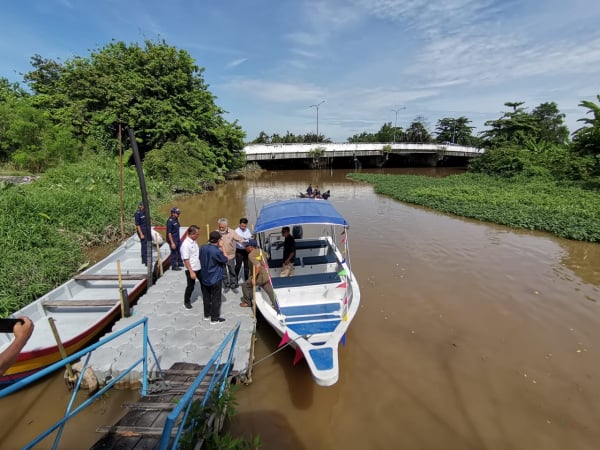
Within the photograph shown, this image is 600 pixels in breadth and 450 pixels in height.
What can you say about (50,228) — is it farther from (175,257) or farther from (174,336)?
(174,336)

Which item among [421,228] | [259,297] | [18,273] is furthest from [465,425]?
[421,228]

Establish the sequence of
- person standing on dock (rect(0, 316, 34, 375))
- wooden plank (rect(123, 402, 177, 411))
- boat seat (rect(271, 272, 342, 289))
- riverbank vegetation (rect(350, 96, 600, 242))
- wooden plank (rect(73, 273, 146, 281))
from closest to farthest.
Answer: person standing on dock (rect(0, 316, 34, 375)), wooden plank (rect(123, 402, 177, 411)), boat seat (rect(271, 272, 342, 289)), wooden plank (rect(73, 273, 146, 281)), riverbank vegetation (rect(350, 96, 600, 242))

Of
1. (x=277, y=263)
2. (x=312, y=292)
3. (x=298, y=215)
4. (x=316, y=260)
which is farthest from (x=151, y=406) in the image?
(x=316, y=260)

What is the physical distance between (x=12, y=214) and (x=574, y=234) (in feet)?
65.3

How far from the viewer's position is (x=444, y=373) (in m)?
5.20

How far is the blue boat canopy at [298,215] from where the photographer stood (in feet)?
19.9

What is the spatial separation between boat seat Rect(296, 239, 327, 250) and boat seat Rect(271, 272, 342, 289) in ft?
4.15

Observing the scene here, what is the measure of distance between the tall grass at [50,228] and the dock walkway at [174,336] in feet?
8.73

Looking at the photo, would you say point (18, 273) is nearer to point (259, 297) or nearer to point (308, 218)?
point (259, 297)

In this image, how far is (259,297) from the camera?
5.73 m

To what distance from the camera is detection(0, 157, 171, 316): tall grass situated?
6469 mm

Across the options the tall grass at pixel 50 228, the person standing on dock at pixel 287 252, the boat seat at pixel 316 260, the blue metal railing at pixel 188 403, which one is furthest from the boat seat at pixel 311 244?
the tall grass at pixel 50 228

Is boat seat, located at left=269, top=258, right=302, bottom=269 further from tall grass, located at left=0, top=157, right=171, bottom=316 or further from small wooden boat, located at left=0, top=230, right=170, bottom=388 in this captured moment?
tall grass, located at left=0, top=157, right=171, bottom=316

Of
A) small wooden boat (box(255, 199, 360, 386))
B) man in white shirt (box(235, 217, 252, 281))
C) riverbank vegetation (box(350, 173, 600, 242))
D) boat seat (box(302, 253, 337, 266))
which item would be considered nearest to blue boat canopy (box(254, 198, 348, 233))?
small wooden boat (box(255, 199, 360, 386))
